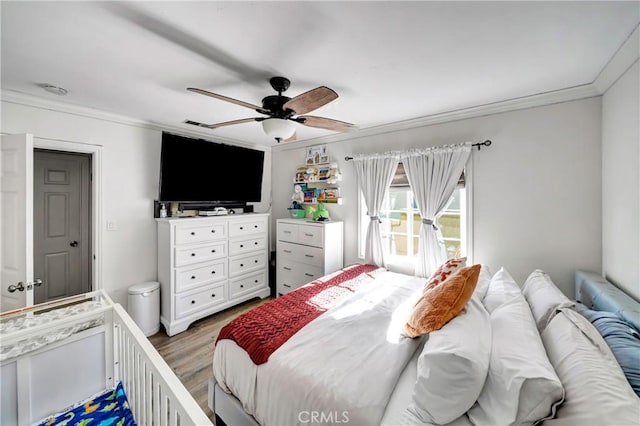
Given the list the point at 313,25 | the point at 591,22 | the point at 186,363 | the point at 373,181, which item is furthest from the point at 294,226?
the point at 591,22

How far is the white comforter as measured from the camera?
1124 mm

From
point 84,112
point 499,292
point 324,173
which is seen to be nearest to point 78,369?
point 84,112

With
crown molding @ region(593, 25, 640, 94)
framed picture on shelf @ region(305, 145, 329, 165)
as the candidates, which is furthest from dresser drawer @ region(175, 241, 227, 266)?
crown molding @ region(593, 25, 640, 94)

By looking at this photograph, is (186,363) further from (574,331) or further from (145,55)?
(574,331)

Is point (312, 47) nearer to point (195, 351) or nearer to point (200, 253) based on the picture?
point (200, 253)

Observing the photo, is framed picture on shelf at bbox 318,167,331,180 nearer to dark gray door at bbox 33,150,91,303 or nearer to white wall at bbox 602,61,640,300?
white wall at bbox 602,61,640,300

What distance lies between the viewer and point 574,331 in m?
1.11

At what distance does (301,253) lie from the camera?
3434mm

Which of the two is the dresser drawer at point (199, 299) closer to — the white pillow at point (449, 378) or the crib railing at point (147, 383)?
the crib railing at point (147, 383)

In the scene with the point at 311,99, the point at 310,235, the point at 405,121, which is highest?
the point at 405,121

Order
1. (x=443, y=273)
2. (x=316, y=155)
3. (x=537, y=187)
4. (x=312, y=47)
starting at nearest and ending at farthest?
(x=312, y=47)
(x=443, y=273)
(x=537, y=187)
(x=316, y=155)

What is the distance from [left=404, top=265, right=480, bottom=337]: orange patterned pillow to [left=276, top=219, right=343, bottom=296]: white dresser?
186cm

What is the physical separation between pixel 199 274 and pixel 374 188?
243 cm

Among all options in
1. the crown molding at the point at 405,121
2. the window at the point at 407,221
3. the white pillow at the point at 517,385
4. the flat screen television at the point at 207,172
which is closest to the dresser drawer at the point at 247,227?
the flat screen television at the point at 207,172
